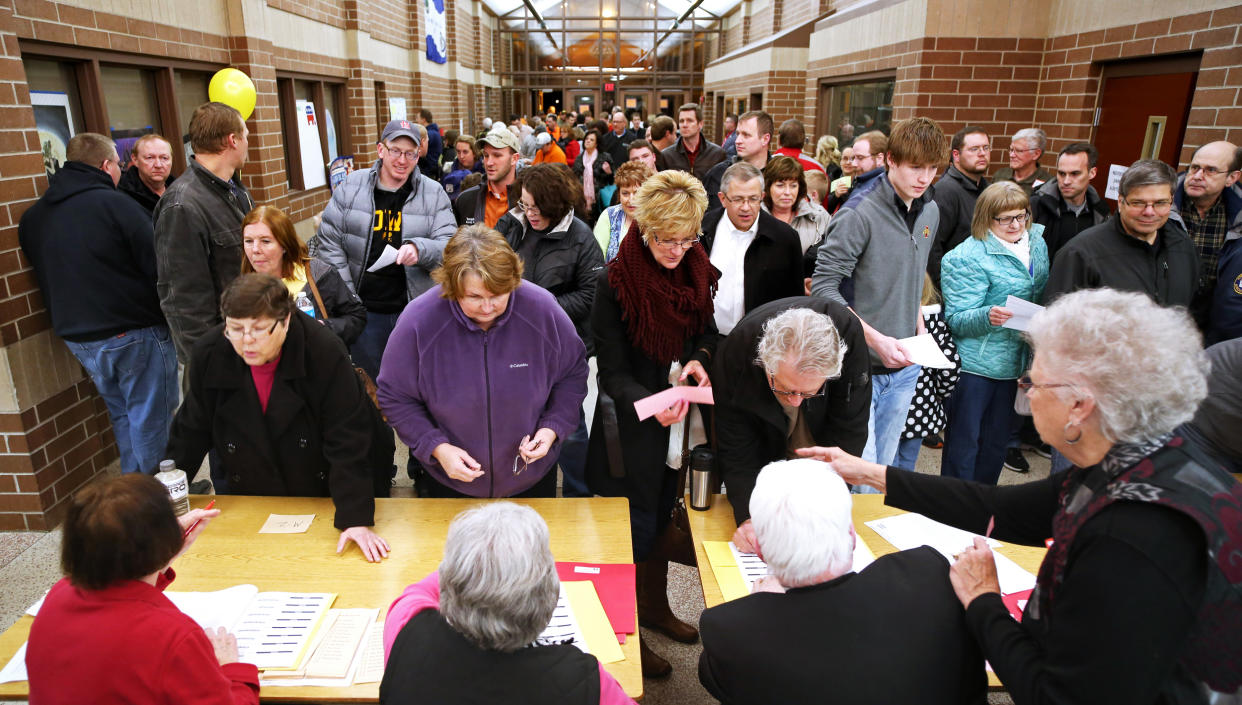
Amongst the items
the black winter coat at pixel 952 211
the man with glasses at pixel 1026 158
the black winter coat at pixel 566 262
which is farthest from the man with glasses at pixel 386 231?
the man with glasses at pixel 1026 158

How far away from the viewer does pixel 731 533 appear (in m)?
2.39

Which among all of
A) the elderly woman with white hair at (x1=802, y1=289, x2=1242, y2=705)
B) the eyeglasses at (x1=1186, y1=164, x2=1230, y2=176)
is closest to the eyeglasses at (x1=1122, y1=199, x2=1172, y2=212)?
the eyeglasses at (x1=1186, y1=164, x2=1230, y2=176)

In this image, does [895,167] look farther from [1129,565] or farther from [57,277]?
[57,277]

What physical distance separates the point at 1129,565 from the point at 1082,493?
0.61 feet

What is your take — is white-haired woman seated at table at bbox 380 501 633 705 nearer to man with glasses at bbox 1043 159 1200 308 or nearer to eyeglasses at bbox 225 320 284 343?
eyeglasses at bbox 225 320 284 343

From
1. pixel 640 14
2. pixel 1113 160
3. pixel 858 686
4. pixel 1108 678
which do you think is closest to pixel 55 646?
pixel 858 686

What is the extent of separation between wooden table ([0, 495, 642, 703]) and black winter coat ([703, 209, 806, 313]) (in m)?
1.25

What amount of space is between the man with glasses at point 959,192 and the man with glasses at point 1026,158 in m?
0.32

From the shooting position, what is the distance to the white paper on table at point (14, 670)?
1731 mm

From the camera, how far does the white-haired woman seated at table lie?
1350mm

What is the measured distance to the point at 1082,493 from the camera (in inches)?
53.2

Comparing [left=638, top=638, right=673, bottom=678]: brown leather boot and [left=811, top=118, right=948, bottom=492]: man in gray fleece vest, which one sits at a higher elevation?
[left=811, top=118, right=948, bottom=492]: man in gray fleece vest

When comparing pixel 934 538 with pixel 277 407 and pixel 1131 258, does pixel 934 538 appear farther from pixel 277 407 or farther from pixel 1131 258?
pixel 277 407

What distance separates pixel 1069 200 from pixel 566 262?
3.17m
